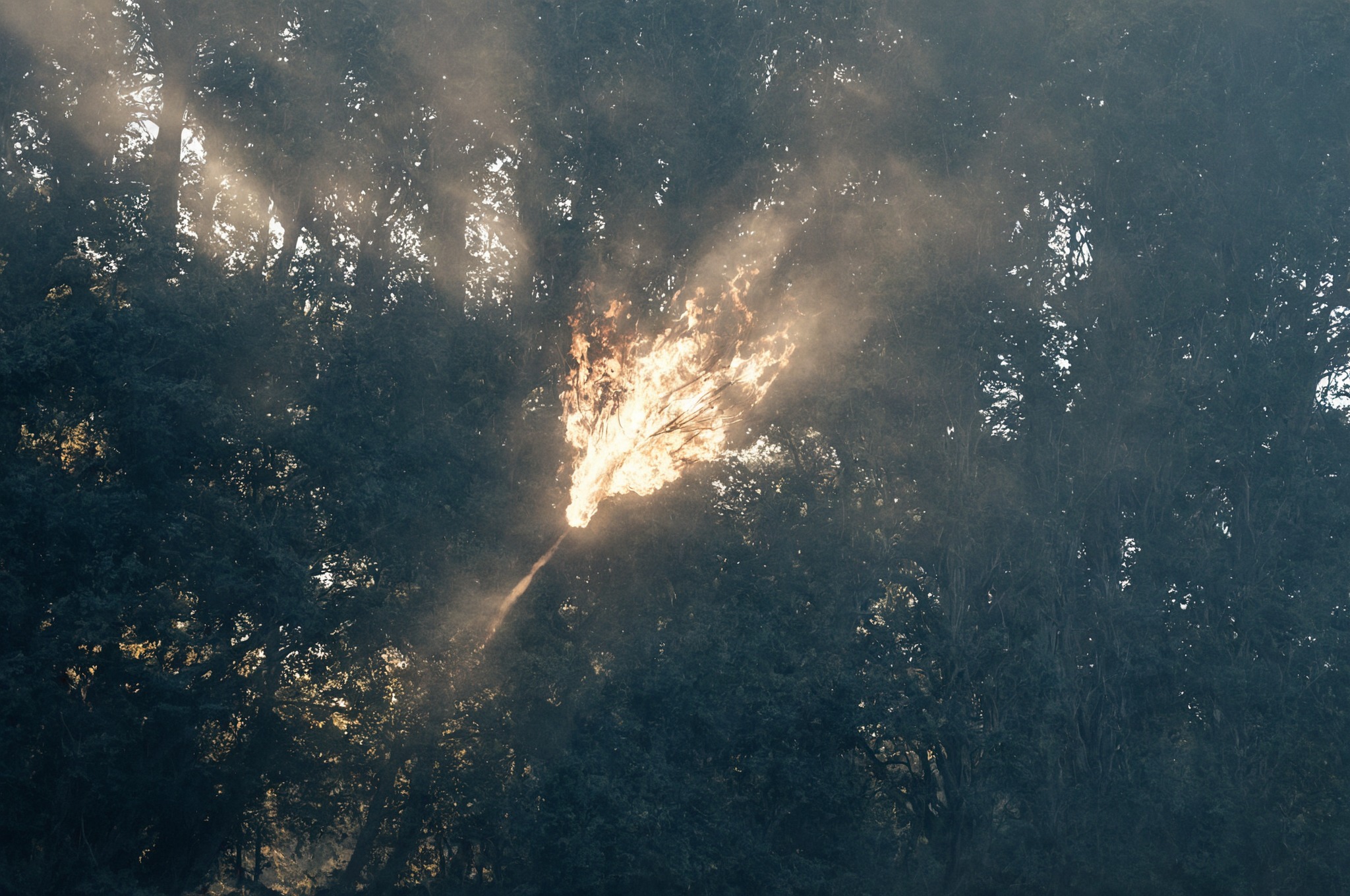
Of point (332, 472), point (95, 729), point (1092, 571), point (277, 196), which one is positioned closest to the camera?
point (95, 729)

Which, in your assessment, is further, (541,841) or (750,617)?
(750,617)

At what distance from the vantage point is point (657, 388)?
17.1 meters

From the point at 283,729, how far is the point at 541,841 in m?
4.12

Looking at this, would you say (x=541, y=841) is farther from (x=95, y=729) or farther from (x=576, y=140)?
(x=576, y=140)

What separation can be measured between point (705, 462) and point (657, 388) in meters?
2.11

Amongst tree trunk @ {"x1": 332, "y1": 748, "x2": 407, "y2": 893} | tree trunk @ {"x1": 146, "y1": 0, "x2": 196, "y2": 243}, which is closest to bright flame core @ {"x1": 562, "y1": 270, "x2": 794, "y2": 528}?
tree trunk @ {"x1": 332, "y1": 748, "x2": 407, "y2": 893}

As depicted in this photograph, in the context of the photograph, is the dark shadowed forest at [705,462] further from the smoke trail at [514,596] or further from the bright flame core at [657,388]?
the bright flame core at [657,388]

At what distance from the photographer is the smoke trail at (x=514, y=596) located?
16625 mm

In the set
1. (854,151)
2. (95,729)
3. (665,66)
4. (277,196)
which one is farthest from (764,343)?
(95,729)

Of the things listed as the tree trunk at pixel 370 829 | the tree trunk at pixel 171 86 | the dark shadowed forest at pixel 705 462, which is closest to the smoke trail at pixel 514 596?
the dark shadowed forest at pixel 705 462

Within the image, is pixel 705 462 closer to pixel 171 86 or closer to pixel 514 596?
pixel 514 596

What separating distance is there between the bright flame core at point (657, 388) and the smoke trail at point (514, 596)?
0.75 metres

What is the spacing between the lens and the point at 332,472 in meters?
16.5

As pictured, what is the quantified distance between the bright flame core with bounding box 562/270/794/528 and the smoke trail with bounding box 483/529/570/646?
752 mm
